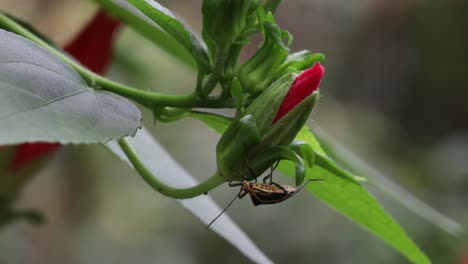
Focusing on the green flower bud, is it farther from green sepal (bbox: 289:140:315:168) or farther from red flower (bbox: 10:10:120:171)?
red flower (bbox: 10:10:120:171)

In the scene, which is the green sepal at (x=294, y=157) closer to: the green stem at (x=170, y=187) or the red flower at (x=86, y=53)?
the green stem at (x=170, y=187)

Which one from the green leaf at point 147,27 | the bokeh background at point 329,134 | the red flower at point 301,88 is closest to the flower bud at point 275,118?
the red flower at point 301,88

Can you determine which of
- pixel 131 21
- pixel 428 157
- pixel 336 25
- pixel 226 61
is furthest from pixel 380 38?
pixel 226 61

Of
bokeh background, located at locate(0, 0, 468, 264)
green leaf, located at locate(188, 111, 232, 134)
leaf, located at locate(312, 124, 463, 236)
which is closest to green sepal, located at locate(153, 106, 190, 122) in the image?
green leaf, located at locate(188, 111, 232, 134)

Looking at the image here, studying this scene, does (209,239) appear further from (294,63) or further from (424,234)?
(294,63)

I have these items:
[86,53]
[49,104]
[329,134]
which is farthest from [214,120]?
[329,134]

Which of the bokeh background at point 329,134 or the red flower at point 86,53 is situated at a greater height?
the red flower at point 86,53
